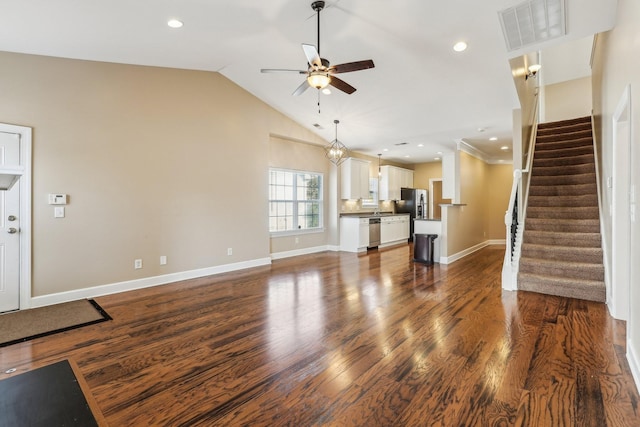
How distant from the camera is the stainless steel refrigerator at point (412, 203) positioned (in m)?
9.91

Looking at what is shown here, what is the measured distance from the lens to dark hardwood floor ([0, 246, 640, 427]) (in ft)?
5.85

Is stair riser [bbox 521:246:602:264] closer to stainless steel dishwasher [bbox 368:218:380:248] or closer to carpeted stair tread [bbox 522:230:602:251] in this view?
carpeted stair tread [bbox 522:230:602:251]

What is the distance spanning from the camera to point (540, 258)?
4387 millimetres

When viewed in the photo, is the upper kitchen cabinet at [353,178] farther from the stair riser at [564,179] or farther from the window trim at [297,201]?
the stair riser at [564,179]

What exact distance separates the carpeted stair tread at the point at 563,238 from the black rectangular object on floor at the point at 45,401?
16.9ft

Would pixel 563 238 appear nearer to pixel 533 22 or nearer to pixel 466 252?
pixel 466 252

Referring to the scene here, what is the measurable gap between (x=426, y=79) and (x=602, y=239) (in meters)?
3.20

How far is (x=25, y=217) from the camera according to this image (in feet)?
11.6

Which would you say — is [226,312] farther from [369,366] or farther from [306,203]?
[306,203]

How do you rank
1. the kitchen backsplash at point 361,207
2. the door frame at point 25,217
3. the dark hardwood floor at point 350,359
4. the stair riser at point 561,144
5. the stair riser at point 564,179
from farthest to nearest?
the kitchen backsplash at point 361,207, the stair riser at point 561,144, the stair riser at point 564,179, the door frame at point 25,217, the dark hardwood floor at point 350,359

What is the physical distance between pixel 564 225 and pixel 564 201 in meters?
0.61

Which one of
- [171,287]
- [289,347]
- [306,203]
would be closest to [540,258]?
[289,347]

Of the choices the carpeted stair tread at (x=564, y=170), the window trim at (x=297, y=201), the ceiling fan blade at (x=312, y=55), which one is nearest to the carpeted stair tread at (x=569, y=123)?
the carpeted stair tread at (x=564, y=170)

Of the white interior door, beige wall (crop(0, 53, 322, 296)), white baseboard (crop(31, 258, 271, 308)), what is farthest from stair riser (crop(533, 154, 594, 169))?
the white interior door
